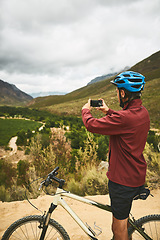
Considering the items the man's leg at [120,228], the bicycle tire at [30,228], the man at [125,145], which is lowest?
the bicycle tire at [30,228]

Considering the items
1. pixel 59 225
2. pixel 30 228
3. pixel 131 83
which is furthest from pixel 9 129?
pixel 131 83

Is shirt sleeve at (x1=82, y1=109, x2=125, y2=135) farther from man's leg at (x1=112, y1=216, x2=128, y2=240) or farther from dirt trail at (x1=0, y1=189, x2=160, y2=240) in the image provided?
dirt trail at (x1=0, y1=189, x2=160, y2=240)

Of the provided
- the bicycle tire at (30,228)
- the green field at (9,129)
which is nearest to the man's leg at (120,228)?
the bicycle tire at (30,228)

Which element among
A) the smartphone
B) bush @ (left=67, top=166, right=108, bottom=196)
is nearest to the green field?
bush @ (left=67, top=166, right=108, bottom=196)

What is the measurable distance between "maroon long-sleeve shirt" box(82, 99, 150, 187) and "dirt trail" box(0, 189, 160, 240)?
1.92 m

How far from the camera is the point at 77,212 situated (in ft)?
11.7

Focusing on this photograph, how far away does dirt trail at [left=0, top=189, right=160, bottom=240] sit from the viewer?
2996 mm

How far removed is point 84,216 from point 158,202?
179 cm

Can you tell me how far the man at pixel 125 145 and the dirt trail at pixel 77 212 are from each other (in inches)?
62.7

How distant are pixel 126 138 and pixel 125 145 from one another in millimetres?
75

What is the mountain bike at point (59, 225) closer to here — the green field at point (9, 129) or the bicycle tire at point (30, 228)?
the bicycle tire at point (30, 228)

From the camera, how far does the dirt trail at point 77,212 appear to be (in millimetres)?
2996

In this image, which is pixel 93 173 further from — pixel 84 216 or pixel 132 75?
pixel 132 75

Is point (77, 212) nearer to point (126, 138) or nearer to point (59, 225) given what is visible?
point (59, 225)
